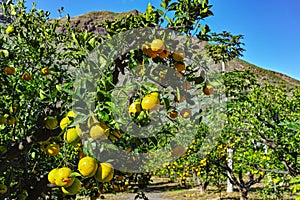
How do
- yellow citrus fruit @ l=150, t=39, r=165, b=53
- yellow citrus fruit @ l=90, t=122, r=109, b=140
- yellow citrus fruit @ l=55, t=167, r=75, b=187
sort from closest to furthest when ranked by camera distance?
yellow citrus fruit @ l=90, t=122, r=109, b=140, yellow citrus fruit @ l=150, t=39, r=165, b=53, yellow citrus fruit @ l=55, t=167, r=75, b=187

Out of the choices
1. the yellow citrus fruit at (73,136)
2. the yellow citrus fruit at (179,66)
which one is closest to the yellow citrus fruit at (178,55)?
the yellow citrus fruit at (179,66)

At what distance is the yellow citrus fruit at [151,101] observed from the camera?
142 cm

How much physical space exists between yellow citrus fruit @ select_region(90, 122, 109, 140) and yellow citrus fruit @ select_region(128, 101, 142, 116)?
6.2 inches

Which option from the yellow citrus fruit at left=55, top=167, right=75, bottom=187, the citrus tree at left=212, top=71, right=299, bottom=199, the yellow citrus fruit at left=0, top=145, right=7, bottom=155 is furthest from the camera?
the citrus tree at left=212, top=71, right=299, bottom=199

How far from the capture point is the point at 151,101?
4.63ft

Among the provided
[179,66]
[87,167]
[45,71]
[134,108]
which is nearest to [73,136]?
[87,167]

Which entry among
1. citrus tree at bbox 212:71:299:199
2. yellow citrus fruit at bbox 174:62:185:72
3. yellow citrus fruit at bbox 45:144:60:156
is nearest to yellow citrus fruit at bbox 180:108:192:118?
yellow citrus fruit at bbox 174:62:185:72

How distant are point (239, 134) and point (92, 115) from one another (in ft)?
20.6

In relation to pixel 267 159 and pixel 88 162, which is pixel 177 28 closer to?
pixel 88 162

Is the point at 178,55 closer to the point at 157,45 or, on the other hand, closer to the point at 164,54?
the point at 164,54

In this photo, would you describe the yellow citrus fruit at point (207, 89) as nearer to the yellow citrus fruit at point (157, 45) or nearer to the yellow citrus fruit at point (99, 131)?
the yellow citrus fruit at point (157, 45)

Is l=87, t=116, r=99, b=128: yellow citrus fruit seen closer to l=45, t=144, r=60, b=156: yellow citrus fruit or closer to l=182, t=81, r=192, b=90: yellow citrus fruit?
l=182, t=81, r=192, b=90: yellow citrus fruit

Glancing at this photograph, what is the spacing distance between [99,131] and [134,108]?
205 millimetres

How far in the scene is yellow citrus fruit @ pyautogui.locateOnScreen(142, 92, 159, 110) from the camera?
1.42 meters
